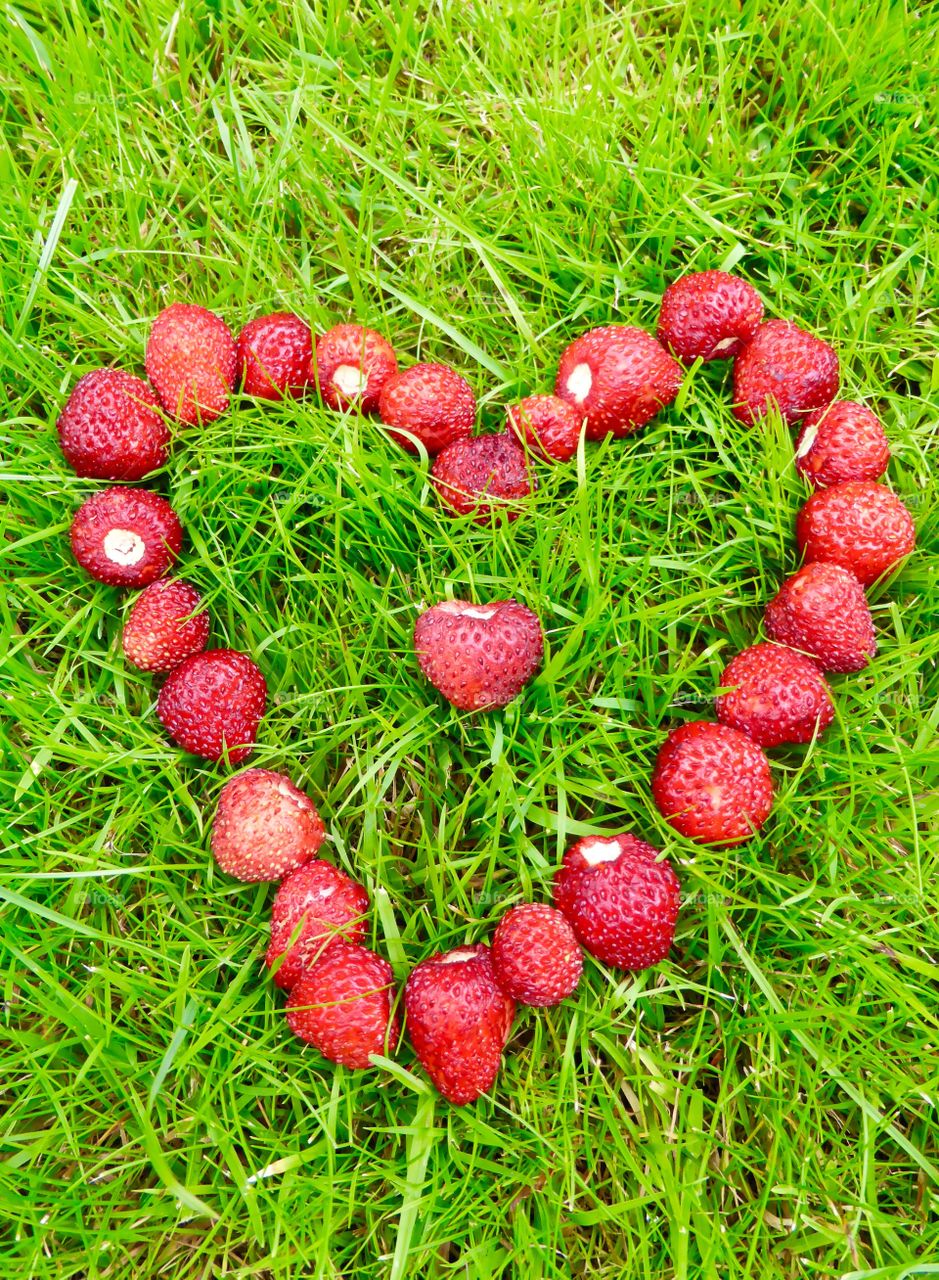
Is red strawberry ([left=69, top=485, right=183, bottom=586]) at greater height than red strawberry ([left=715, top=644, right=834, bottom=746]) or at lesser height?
greater

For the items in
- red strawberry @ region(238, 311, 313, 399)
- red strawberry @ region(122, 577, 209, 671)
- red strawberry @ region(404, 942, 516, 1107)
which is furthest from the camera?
red strawberry @ region(238, 311, 313, 399)

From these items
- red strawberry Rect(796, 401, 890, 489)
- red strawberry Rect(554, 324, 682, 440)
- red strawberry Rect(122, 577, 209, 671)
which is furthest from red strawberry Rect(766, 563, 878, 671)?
red strawberry Rect(122, 577, 209, 671)

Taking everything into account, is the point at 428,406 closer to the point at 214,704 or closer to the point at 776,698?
the point at 214,704

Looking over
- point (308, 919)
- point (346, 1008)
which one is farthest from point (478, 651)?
point (346, 1008)

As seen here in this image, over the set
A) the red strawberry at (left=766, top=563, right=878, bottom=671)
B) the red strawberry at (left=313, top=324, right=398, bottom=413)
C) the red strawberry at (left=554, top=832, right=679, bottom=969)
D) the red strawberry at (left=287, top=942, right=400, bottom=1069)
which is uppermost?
the red strawberry at (left=313, top=324, right=398, bottom=413)

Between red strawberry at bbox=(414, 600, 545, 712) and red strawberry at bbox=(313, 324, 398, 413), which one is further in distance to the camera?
red strawberry at bbox=(313, 324, 398, 413)

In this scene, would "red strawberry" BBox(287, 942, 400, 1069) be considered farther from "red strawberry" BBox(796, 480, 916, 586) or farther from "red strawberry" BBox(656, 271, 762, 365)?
"red strawberry" BBox(656, 271, 762, 365)

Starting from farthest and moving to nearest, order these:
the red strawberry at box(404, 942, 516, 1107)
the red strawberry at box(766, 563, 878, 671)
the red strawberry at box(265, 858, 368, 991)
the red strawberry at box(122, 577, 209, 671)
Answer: the red strawberry at box(122, 577, 209, 671), the red strawberry at box(766, 563, 878, 671), the red strawberry at box(265, 858, 368, 991), the red strawberry at box(404, 942, 516, 1107)
